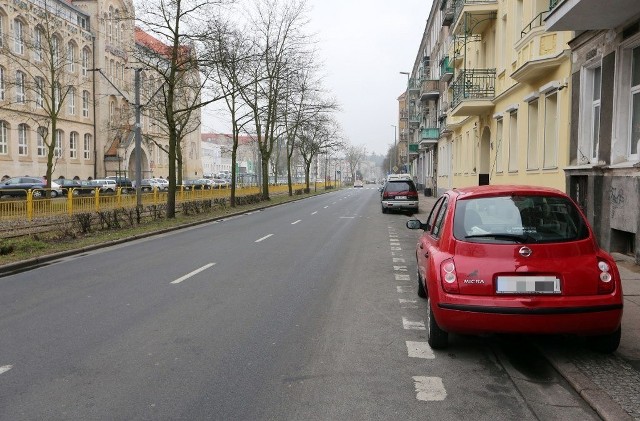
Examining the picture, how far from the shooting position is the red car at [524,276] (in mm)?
4535

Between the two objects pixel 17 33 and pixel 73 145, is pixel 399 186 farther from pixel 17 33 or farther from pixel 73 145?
pixel 73 145

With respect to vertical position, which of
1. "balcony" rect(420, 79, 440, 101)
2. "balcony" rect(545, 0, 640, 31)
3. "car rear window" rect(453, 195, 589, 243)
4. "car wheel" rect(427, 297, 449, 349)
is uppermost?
"balcony" rect(420, 79, 440, 101)

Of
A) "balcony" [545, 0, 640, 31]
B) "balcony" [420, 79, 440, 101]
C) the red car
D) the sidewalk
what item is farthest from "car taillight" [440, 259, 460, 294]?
"balcony" [420, 79, 440, 101]

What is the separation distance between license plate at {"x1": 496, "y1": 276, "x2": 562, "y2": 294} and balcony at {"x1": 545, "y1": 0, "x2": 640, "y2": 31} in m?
6.66

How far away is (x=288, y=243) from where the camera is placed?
1405 centimetres

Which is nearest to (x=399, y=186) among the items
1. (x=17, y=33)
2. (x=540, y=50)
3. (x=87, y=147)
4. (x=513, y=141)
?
(x=513, y=141)

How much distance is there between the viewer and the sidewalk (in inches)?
149

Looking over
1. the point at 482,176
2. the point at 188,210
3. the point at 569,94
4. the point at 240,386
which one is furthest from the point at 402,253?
the point at 188,210

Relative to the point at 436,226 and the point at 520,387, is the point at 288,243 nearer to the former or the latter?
the point at 436,226

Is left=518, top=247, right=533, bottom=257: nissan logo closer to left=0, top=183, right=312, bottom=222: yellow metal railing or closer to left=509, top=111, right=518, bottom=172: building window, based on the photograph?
left=509, top=111, right=518, bottom=172: building window

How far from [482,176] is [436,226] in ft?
60.7

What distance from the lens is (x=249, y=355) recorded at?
196 inches

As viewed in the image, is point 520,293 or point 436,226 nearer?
point 520,293

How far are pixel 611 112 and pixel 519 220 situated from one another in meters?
7.24
